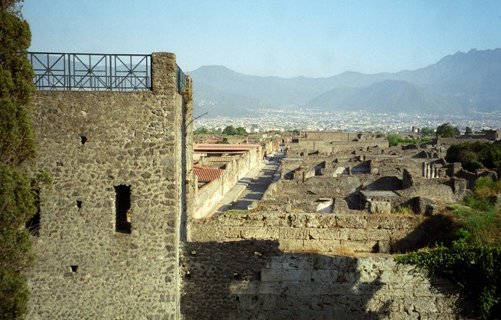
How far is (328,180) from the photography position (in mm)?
25906

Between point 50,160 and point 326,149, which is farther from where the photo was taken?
point 326,149

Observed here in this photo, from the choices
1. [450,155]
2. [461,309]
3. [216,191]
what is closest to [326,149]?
[450,155]

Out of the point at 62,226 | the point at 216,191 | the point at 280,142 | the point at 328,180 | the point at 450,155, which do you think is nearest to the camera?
the point at 62,226

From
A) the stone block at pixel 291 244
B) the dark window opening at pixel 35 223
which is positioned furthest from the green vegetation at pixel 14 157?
the stone block at pixel 291 244

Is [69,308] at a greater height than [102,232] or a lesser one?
lesser

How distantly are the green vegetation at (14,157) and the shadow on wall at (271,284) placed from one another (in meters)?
3.37

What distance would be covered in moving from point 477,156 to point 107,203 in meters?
41.9

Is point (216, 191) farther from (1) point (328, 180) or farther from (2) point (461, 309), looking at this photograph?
(2) point (461, 309)

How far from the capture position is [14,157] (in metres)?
9.63

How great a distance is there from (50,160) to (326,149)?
50.8m

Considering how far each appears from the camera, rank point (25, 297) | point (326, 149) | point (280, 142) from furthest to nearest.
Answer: point (280, 142), point (326, 149), point (25, 297)

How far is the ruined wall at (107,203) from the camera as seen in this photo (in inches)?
398

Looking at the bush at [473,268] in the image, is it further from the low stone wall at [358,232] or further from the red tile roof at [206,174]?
the red tile roof at [206,174]

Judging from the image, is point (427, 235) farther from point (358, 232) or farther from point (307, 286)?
point (307, 286)
